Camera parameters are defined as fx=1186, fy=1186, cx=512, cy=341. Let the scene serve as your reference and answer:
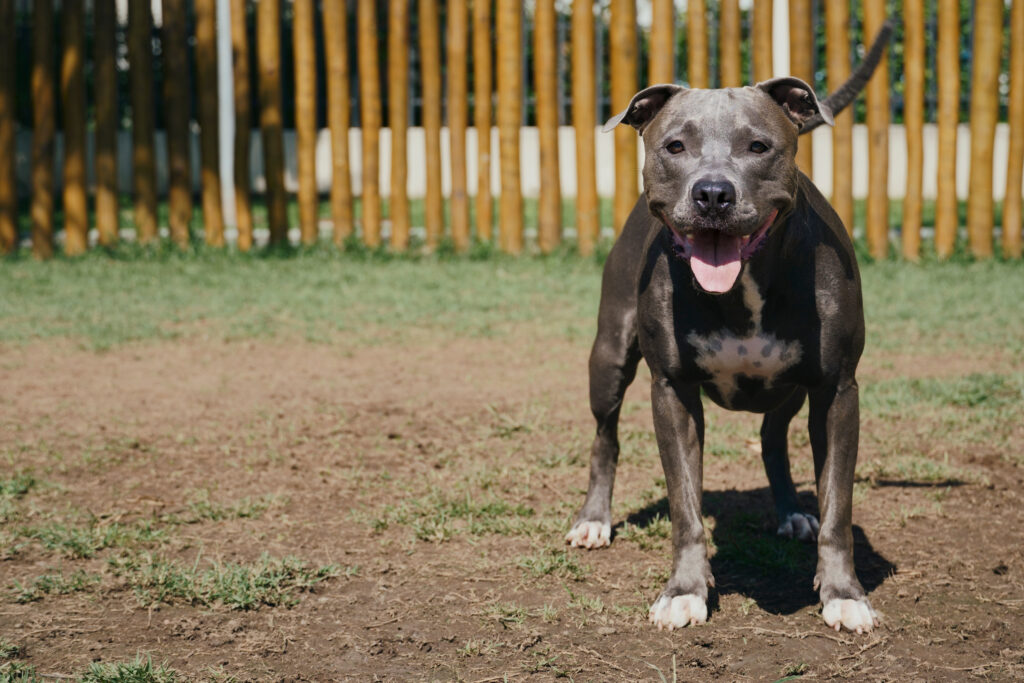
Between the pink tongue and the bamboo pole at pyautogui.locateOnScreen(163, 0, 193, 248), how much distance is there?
7.65 metres

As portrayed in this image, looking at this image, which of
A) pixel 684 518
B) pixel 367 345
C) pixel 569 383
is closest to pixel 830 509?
pixel 684 518

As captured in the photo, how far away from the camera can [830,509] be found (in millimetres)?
3650

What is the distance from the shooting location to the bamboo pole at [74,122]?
1001 cm

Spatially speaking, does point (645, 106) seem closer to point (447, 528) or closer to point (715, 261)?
point (715, 261)

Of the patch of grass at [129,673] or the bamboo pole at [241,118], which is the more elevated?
the bamboo pole at [241,118]

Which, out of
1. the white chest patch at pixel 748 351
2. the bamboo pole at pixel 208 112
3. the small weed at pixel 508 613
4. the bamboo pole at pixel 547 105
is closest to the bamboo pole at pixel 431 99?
the bamboo pole at pixel 547 105

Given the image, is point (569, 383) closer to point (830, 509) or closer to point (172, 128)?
point (830, 509)

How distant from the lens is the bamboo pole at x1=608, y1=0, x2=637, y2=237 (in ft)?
31.8

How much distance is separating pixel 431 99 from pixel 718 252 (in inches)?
277

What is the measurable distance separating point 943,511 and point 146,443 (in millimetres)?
3519

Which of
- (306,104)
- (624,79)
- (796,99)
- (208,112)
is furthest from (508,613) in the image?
(208,112)

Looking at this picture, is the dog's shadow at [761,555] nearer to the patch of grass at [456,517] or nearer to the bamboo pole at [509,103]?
the patch of grass at [456,517]

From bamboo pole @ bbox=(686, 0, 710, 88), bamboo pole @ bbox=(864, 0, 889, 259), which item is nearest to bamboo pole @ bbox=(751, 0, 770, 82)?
bamboo pole @ bbox=(686, 0, 710, 88)

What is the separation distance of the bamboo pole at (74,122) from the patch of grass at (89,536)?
6.29 m
